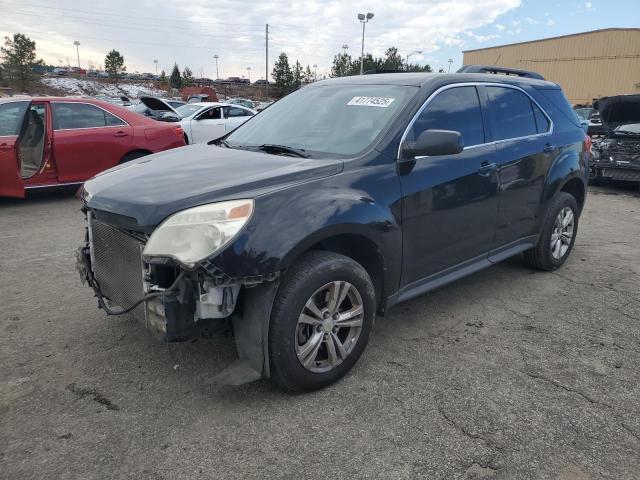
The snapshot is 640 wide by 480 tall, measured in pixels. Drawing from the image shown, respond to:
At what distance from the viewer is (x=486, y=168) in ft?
12.0

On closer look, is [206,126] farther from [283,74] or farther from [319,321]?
[283,74]

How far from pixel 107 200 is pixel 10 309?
1.81 meters

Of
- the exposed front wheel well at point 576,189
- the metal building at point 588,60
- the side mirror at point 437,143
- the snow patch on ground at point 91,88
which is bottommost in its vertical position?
the exposed front wheel well at point 576,189

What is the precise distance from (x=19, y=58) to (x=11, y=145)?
46.4m

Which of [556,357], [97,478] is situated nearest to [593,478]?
[556,357]

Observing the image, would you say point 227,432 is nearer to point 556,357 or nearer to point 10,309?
point 556,357

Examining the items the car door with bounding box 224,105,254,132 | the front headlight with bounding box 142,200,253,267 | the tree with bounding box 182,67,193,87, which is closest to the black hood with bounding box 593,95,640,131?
the car door with bounding box 224,105,254,132

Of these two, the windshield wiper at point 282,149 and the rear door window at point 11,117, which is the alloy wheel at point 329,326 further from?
the rear door window at point 11,117

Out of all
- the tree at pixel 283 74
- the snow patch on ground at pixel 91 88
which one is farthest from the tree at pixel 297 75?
the snow patch on ground at pixel 91 88

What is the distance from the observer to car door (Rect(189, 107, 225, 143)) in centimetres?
1211

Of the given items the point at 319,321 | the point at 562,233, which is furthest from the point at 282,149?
the point at 562,233

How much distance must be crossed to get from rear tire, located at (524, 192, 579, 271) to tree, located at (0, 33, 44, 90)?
50.5m

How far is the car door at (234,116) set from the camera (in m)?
12.6

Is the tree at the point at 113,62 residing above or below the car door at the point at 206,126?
above
